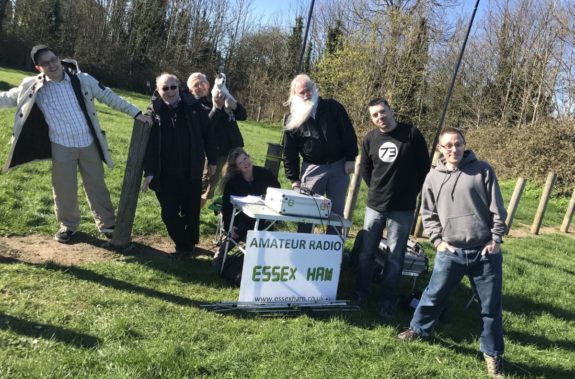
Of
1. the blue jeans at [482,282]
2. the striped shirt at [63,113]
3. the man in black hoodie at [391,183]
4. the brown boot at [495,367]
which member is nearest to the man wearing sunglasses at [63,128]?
the striped shirt at [63,113]

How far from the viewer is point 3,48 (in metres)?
40.0

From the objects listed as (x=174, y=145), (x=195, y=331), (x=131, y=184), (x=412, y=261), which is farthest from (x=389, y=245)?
(x=131, y=184)

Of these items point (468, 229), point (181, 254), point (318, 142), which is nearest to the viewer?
point (468, 229)

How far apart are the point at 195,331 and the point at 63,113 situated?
8.81 feet

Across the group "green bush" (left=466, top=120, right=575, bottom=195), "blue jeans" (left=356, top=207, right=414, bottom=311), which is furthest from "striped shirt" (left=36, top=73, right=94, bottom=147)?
"green bush" (left=466, top=120, right=575, bottom=195)

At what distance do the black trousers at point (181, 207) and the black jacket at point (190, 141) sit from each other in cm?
12

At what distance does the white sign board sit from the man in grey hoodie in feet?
3.17

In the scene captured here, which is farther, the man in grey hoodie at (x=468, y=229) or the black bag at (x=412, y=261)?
the black bag at (x=412, y=261)

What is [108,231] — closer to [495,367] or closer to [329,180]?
[329,180]

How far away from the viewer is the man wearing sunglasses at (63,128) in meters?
4.76

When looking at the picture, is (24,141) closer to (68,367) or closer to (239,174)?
(239,174)

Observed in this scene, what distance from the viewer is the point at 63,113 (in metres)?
4.90

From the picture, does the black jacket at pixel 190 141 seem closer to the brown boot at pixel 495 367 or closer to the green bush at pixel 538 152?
the brown boot at pixel 495 367

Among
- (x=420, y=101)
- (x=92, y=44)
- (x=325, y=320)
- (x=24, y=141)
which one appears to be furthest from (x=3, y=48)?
(x=325, y=320)
